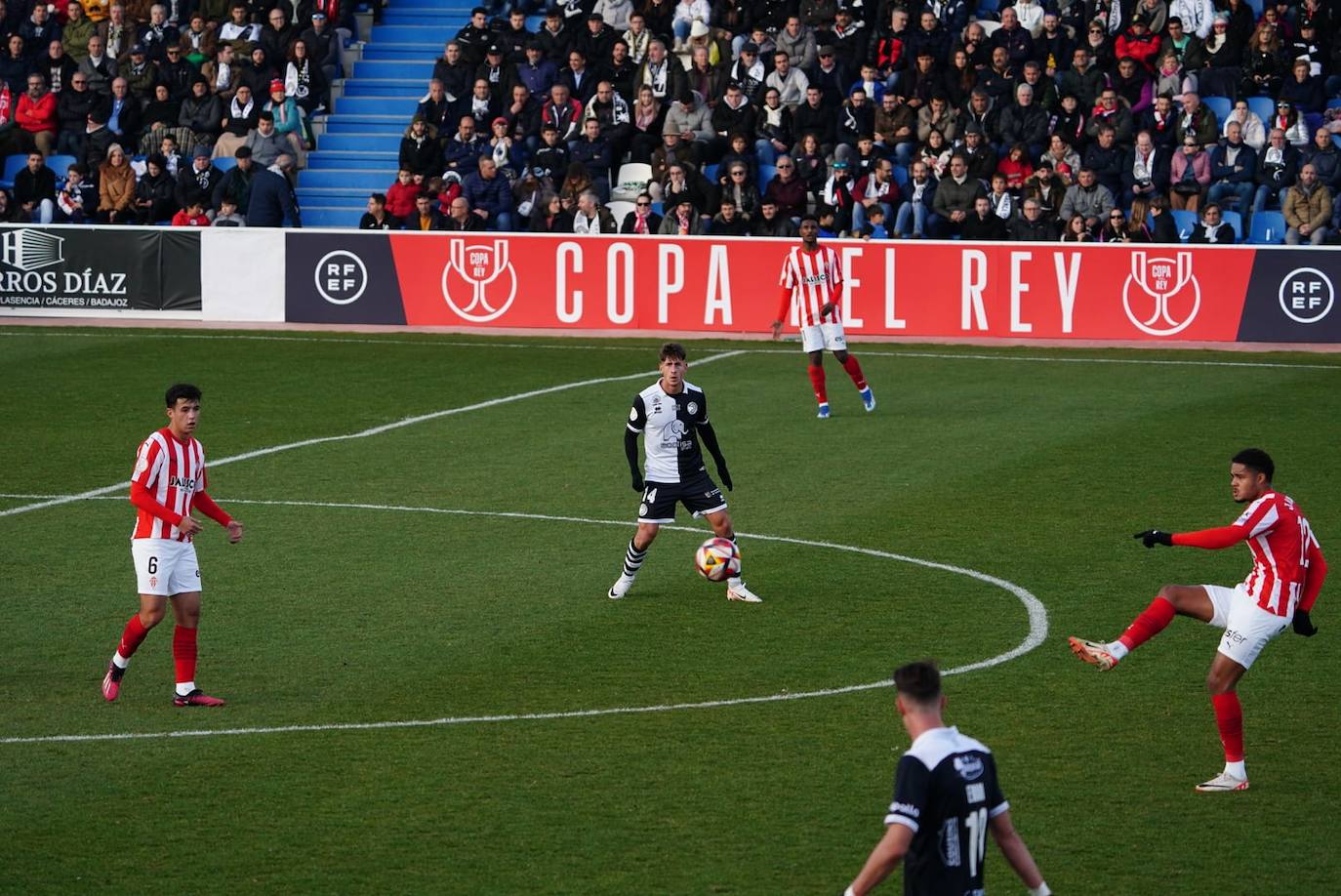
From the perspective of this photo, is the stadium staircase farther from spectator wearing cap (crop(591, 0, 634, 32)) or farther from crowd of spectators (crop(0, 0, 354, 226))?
spectator wearing cap (crop(591, 0, 634, 32))

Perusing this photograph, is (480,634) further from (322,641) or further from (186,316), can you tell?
(186,316)

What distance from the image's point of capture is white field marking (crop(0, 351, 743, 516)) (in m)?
17.4

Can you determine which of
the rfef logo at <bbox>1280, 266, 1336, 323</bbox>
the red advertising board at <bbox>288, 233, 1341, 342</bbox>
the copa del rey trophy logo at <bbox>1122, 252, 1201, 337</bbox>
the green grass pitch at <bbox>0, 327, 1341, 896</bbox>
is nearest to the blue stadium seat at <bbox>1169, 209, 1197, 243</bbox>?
the copa del rey trophy logo at <bbox>1122, 252, 1201, 337</bbox>

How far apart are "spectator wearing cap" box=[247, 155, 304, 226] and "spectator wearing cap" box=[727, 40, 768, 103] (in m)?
7.65

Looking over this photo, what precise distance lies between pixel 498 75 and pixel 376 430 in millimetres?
14809

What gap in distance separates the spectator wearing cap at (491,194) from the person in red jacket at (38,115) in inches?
346

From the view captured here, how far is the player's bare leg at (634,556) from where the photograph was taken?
1366 centimetres

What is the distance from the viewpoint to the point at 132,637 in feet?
36.2

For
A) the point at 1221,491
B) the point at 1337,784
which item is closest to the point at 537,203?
the point at 1221,491

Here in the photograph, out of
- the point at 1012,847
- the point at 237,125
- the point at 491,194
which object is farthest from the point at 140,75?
the point at 1012,847

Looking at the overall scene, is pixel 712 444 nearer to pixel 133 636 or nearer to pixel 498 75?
pixel 133 636

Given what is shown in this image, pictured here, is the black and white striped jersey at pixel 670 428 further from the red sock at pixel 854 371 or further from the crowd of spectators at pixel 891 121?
the crowd of spectators at pixel 891 121

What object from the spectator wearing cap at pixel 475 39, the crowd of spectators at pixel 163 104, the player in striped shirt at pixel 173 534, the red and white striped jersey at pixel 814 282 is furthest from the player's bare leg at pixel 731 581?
the spectator wearing cap at pixel 475 39

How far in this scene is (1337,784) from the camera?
965 cm
